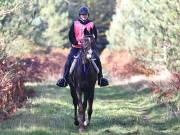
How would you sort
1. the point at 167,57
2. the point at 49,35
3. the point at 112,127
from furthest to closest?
1. the point at 49,35
2. the point at 167,57
3. the point at 112,127

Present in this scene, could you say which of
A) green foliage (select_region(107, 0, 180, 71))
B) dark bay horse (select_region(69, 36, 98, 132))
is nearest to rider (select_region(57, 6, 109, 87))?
dark bay horse (select_region(69, 36, 98, 132))

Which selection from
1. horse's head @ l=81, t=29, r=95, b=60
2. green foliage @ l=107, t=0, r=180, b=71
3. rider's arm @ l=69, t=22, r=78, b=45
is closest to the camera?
horse's head @ l=81, t=29, r=95, b=60

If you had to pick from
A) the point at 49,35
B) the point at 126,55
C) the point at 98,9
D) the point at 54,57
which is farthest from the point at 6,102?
the point at 98,9

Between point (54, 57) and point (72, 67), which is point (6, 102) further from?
point (54, 57)

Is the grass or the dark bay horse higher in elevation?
the dark bay horse

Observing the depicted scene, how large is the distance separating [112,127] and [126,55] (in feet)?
108

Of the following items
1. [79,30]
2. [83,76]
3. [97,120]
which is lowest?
[97,120]

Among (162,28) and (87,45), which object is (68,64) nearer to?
(87,45)

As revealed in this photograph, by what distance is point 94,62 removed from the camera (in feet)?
45.0

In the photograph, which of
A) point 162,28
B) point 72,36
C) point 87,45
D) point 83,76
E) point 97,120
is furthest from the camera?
point 162,28

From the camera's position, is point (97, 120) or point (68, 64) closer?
point (68, 64)

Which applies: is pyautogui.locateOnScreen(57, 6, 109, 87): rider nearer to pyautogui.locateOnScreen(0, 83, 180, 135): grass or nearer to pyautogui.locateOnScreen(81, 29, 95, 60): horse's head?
pyautogui.locateOnScreen(81, 29, 95, 60): horse's head


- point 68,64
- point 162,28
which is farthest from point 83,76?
point 162,28

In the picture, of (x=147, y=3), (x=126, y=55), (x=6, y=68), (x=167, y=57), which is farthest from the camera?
(x=126, y=55)
